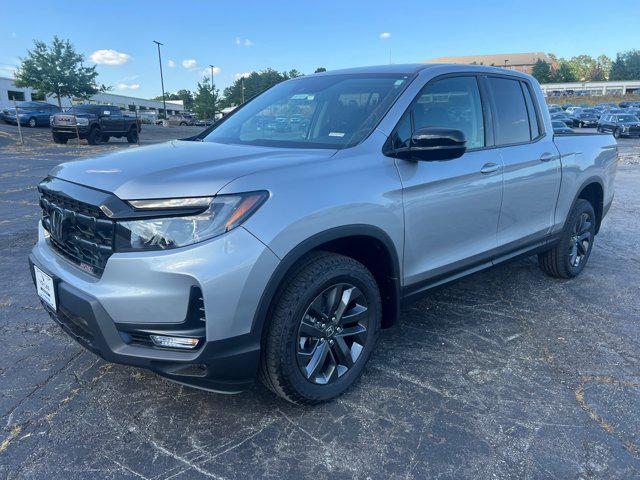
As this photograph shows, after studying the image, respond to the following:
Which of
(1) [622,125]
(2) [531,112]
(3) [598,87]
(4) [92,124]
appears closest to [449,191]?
(2) [531,112]

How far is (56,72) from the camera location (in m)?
38.1

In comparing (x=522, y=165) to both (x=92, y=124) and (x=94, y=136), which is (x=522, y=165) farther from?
(x=94, y=136)

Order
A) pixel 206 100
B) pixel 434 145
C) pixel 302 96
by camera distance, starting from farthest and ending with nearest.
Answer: pixel 206 100 < pixel 302 96 < pixel 434 145

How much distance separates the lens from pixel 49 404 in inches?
107

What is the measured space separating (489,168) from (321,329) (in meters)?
1.70

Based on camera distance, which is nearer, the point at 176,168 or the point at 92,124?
the point at 176,168

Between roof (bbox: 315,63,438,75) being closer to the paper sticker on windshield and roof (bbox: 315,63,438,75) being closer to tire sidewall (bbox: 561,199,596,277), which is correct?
the paper sticker on windshield

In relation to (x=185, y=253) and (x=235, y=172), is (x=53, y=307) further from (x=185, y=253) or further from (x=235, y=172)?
(x=235, y=172)

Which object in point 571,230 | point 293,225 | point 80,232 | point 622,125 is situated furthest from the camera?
point 622,125

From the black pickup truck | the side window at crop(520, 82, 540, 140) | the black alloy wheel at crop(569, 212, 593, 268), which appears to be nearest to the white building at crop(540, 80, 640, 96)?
the black pickup truck

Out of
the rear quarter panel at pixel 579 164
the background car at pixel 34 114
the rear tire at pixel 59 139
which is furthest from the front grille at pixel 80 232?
the background car at pixel 34 114

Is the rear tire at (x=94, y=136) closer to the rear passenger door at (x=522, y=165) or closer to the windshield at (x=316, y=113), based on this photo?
the windshield at (x=316, y=113)

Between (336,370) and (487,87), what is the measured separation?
7.82ft

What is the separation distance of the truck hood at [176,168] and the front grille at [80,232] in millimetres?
Answer: 121
